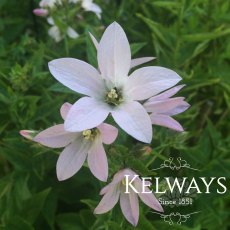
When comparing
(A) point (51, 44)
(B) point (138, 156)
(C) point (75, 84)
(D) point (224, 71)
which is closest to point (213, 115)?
(D) point (224, 71)

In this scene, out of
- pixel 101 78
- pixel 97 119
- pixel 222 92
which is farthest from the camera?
pixel 222 92

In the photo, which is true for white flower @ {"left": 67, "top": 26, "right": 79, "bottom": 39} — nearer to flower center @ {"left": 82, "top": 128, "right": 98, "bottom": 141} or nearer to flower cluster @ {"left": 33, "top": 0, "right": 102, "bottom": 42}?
flower cluster @ {"left": 33, "top": 0, "right": 102, "bottom": 42}

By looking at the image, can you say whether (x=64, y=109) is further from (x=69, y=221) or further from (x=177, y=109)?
(x=69, y=221)

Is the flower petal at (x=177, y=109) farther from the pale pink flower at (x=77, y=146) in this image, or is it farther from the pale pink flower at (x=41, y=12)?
the pale pink flower at (x=41, y=12)

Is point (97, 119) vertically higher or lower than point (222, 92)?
lower

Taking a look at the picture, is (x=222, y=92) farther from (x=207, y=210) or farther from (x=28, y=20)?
(x=28, y=20)

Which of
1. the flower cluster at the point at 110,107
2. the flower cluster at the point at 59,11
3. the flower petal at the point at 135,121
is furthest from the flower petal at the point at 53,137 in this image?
the flower cluster at the point at 59,11

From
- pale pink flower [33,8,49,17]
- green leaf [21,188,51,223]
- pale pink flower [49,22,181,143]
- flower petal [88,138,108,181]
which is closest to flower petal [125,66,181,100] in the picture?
pale pink flower [49,22,181,143]

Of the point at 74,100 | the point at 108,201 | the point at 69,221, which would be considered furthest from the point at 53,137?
the point at 69,221
